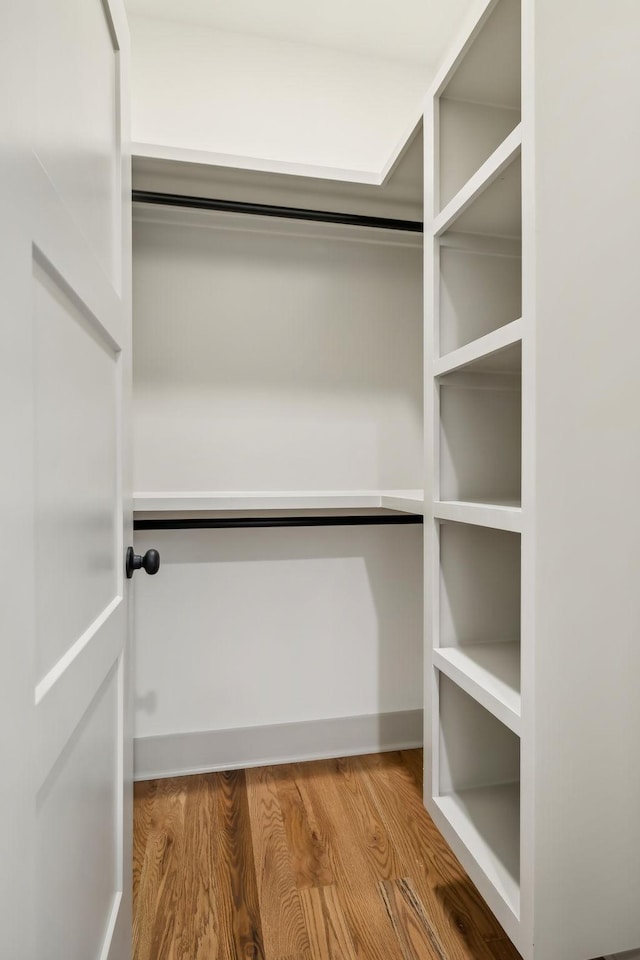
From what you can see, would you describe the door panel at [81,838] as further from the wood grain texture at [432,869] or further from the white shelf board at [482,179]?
the white shelf board at [482,179]

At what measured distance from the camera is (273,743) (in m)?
1.69

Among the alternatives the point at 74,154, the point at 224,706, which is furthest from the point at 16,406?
the point at 224,706

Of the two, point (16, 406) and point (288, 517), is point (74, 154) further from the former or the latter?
point (288, 517)

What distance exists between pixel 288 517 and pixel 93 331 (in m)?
1.00

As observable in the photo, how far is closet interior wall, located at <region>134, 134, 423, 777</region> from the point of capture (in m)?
1.60

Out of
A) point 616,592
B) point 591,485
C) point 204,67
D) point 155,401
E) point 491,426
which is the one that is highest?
point 204,67

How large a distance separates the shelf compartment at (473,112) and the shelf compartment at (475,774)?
43.3 inches

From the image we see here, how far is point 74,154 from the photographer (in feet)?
2.02

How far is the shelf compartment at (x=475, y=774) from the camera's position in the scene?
3.47 ft

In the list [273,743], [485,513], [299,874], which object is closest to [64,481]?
[485,513]

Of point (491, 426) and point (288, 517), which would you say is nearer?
point (491, 426)

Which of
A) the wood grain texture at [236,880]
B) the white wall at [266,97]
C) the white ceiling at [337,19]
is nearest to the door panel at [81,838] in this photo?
the wood grain texture at [236,880]

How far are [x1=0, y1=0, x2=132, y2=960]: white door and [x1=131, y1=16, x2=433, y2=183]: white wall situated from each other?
81 centimetres

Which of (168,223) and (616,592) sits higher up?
(168,223)
